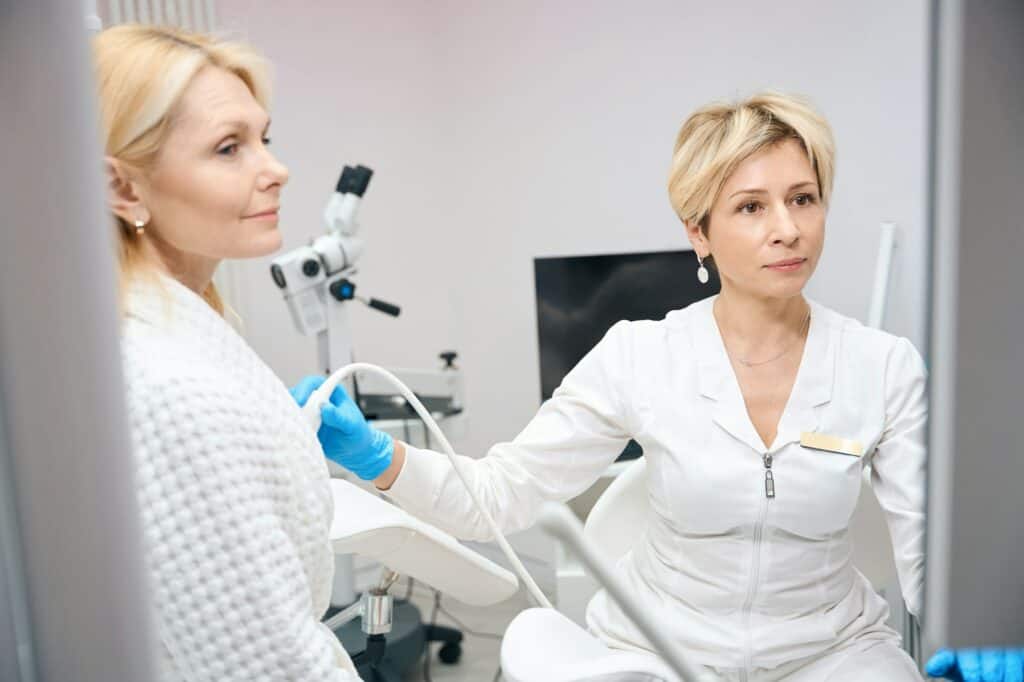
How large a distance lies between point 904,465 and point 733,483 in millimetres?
243

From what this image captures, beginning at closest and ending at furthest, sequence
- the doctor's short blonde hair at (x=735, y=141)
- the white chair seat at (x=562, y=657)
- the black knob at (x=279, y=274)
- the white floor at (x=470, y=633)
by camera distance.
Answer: the white chair seat at (x=562, y=657) < the doctor's short blonde hair at (x=735, y=141) < the black knob at (x=279, y=274) < the white floor at (x=470, y=633)

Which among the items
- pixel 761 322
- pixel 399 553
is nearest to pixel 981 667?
pixel 761 322

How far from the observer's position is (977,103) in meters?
0.42

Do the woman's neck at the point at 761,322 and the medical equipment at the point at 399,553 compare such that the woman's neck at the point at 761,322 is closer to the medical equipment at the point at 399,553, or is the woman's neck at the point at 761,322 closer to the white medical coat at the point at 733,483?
the white medical coat at the point at 733,483

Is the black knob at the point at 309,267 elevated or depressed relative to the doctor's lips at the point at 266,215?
depressed

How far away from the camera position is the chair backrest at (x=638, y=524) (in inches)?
60.8

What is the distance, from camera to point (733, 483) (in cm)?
134

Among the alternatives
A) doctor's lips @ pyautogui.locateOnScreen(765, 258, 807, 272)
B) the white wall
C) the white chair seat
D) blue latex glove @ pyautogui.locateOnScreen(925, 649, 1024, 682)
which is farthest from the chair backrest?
the white wall

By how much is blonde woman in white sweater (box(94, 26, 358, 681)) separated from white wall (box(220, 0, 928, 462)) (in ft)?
6.22

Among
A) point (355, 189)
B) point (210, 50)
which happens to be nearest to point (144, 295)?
point (210, 50)

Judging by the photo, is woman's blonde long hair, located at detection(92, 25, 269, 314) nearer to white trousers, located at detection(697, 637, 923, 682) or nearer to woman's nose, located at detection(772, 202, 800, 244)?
woman's nose, located at detection(772, 202, 800, 244)

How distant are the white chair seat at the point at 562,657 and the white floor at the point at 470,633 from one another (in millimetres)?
1286

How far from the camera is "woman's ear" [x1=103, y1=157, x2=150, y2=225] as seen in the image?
3.11ft

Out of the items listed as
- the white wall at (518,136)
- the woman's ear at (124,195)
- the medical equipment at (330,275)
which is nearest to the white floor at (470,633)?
the white wall at (518,136)
